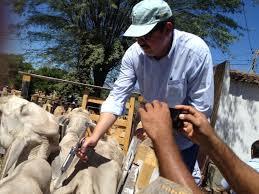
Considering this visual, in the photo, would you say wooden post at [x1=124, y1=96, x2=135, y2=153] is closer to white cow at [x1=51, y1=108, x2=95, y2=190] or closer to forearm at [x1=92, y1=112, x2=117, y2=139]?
white cow at [x1=51, y1=108, x2=95, y2=190]

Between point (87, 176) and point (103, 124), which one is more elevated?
point (103, 124)

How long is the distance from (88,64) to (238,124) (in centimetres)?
624

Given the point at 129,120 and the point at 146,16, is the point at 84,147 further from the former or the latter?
the point at 129,120

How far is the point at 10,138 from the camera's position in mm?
4039

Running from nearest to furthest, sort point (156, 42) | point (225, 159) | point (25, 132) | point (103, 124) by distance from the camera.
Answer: point (225, 159) < point (156, 42) < point (103, 124) < point (25, 132)

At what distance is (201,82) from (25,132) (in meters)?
1.41

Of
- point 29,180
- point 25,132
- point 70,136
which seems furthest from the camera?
point 70,136

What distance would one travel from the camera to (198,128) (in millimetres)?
1733

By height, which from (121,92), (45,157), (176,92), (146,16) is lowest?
(45,157)

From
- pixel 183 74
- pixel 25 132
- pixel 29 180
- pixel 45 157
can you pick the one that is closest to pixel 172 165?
pixel 29 180

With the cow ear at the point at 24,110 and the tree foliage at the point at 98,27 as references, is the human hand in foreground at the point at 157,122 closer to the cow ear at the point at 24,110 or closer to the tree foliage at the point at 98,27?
the cow ear at the point at 24,110

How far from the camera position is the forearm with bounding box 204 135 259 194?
1.68m

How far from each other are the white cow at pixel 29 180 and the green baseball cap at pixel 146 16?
857 mm

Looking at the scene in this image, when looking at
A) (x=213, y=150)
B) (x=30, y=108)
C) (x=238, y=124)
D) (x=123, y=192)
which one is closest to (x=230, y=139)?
(x=238, y=124)
